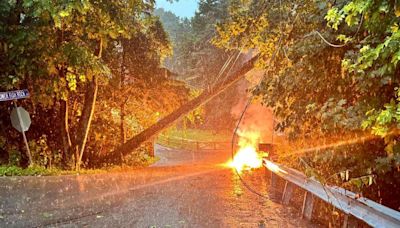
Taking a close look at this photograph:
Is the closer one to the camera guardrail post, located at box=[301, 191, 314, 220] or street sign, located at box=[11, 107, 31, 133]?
guardrail post, located at box=[301, 191, 314, 220]

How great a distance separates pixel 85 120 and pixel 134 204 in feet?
31.9

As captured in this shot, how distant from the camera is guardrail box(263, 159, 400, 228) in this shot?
16.3 feet

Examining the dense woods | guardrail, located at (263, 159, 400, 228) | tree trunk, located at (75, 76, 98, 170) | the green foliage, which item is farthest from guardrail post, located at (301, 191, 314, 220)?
tree trunk, located at (75, 76, 98, 170)

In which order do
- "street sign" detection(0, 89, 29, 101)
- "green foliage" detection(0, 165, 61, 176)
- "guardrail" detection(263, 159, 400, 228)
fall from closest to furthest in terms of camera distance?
1. "guardrail" detection(263, 159, 400, 228)
2. "street sign" detection(0, 89, 29, 101)
3. "green foliage" detection(0, 165, 61, 176)

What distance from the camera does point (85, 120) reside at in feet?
57.8

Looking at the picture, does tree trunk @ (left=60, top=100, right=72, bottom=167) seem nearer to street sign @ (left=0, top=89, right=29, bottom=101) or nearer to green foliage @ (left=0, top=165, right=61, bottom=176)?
green foliage @ (left=0, top=165, right=61, bottom=176)

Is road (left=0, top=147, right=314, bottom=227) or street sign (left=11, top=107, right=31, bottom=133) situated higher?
street sign (left=11, top=107, right=31, bottom=133)

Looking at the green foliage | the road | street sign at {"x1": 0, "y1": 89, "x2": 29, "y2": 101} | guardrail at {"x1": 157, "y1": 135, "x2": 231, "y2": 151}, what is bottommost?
guardrail at {"x1": 157, "y1": 135, "x2": 231, "y2": 151}

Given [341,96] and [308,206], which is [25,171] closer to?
[308,206]

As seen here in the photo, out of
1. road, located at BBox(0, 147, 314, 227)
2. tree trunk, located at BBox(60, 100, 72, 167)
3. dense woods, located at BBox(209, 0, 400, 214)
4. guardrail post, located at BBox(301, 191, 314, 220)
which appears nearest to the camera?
dense woods, located at BBox(209, 0, 400, 214)

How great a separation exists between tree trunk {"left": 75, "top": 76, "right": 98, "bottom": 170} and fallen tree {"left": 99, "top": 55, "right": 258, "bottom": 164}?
90.3 inches

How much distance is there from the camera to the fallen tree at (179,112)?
706 inches

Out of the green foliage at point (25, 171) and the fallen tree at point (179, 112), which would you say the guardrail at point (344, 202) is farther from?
the fallen tree at point (179, 112)

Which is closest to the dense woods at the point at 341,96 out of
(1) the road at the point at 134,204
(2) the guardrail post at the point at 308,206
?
(2) the guardrail post at the point at 308,206
